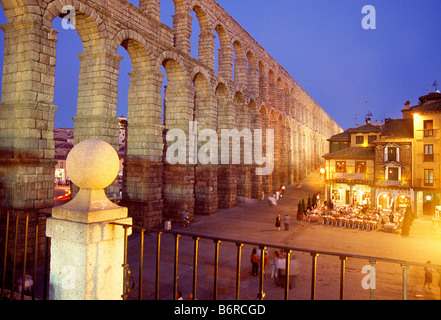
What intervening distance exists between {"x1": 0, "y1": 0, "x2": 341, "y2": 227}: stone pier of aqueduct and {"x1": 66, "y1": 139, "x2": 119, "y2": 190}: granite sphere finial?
883cm

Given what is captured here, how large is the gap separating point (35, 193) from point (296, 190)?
3538 centimetres

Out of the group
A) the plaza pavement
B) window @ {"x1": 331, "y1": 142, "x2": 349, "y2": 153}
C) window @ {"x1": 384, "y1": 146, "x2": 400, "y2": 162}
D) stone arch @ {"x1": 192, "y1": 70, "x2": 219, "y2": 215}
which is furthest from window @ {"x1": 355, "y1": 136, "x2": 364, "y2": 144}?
stone arch @ {"x1": 192, "y1": 70, "x2": 219, "y2": 215}

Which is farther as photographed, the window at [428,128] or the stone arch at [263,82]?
the stone arch at [263,82]

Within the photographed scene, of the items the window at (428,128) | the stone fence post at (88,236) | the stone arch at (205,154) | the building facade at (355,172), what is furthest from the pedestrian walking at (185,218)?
the window at (428,128)

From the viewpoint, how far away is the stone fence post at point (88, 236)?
3.69 m

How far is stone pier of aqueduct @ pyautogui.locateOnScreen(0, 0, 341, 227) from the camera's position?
445 inches

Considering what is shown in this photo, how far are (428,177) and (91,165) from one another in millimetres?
29981

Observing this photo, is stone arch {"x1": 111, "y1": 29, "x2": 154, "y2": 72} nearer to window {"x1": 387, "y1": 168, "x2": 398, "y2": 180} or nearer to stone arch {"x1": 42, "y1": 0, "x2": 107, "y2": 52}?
stone arch {"x1": 42, "y1": 0, "x2": 107, "y2": 52}

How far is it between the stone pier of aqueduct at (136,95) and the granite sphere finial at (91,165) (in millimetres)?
8834

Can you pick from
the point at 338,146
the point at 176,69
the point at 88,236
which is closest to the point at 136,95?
the point at 176,69

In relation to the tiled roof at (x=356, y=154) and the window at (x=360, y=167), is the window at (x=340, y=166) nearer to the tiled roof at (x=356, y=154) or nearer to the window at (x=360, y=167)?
the tiled roof at (x=356, y=154)

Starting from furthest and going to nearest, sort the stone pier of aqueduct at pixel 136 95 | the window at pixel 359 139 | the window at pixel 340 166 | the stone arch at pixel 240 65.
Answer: the window at pixel 359 139 < the window at pixel 340 166 < the stone arch at pixel 240 65 < the stone pier of aqueduct at pixel 136 95

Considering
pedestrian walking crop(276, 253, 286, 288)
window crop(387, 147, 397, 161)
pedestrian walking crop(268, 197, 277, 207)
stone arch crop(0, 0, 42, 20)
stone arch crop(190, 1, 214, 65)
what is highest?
stone arch crop(190, 1, 214, 65)
